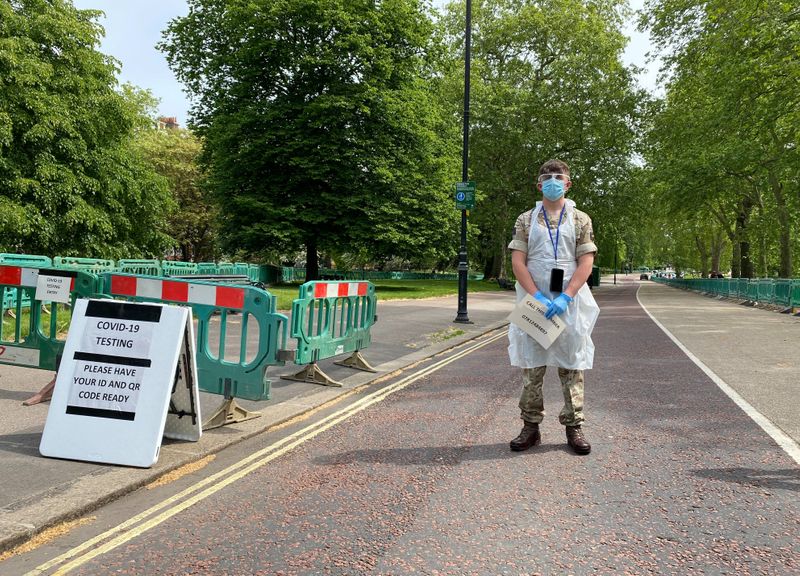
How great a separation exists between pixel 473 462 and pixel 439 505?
903 mm

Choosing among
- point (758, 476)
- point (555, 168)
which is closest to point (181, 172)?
point (555, 168)

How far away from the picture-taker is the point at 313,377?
7770 mm

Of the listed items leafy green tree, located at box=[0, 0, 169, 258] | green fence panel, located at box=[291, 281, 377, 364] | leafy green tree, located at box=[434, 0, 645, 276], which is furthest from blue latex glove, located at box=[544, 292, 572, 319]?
leafy green tree, located at box=[434, 0, 645, 276]

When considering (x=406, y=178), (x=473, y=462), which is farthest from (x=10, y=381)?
(x=406, y=178)

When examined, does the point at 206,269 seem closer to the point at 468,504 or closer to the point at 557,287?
the point at 557,287

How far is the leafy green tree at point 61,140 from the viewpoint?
2319 centimetres

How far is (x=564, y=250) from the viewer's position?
4.80 m

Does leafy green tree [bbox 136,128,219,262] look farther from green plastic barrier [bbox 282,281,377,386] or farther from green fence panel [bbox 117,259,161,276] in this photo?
green plastic barrier [bbox 282,281,377,386]

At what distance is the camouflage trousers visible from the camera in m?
4.86

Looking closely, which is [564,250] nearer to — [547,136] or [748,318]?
[748,318]

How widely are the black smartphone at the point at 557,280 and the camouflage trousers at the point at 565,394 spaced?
628 millimetres

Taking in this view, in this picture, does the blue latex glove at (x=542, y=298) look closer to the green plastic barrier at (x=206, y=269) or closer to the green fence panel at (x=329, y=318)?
the green fence panel at (x=329, y=318)

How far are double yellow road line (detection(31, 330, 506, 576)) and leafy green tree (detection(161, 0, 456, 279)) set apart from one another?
21908 millimetres

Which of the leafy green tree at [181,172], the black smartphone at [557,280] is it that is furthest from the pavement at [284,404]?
the leafy green tree at [181,172]
